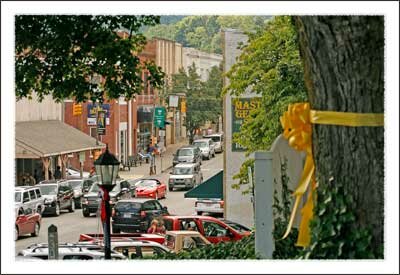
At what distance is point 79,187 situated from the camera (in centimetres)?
2128

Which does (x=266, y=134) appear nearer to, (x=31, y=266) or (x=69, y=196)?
(x=69, y=196)

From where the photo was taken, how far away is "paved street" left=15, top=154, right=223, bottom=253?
17.3m

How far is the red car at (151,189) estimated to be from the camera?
85.3ft

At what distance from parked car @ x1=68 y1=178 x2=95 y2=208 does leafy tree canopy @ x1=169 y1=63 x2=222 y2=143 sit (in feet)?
19.4

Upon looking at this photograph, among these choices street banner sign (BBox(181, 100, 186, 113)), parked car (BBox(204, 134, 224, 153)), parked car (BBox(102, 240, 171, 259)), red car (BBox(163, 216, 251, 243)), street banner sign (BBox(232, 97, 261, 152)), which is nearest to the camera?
parked car (BBox(102, 240, 171, 259))

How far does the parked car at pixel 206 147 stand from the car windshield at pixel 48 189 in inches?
313

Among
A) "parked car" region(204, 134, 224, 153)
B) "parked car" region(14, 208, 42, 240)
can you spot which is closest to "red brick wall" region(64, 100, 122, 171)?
"parked car" region(204, 134, 224, 153)

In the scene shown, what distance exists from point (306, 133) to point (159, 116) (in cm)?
1917

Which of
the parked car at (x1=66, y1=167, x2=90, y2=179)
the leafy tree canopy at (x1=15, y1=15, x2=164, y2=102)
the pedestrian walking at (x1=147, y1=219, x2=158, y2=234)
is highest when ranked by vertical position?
the leafy tree canopy at (x1=15, y1=15, x2=164, y2=102)

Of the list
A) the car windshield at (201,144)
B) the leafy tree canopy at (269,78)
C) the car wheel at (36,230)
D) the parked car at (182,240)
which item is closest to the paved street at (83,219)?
the car wheel at (36,230)

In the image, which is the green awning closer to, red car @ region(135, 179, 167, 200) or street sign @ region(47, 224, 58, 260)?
red car @ region(135, 179, 167, 200)

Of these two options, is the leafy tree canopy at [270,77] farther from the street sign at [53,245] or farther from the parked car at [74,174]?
the street sign at [53,245]

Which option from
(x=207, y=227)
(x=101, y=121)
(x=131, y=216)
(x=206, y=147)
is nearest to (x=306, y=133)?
(x=101, y=121)

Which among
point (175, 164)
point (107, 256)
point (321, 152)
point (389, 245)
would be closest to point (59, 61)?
point (107, 256)
